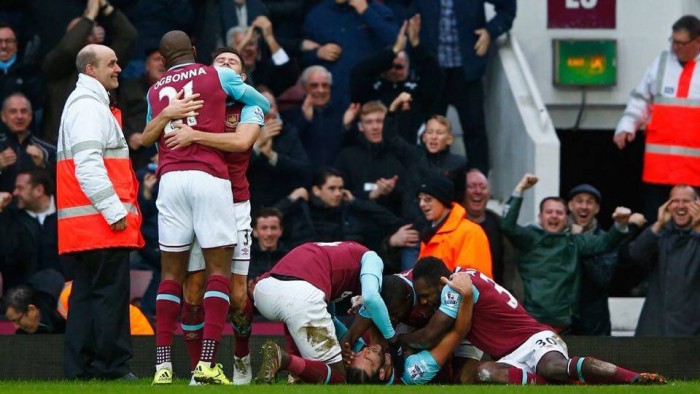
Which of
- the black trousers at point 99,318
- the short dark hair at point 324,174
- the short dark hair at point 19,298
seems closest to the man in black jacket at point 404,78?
the short dark hair at point 324,174

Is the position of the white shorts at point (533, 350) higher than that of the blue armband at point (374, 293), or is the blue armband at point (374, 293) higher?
the blue armband at point (374, 293)

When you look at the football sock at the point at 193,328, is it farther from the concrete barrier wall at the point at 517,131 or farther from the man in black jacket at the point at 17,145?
the concrete barrier wall at the point at 517,131

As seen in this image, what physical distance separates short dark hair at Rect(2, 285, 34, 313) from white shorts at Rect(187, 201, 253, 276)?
2.94m

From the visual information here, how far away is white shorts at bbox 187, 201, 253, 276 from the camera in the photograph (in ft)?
35.6

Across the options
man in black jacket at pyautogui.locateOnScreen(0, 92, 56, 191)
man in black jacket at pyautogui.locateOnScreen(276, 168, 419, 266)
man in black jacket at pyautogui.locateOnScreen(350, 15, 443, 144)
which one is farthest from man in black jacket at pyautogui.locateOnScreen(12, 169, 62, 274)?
man in black jacket at pyautogui.locateOnScreen(350, 15, 443, 144)

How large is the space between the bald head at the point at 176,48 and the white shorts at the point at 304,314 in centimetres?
161

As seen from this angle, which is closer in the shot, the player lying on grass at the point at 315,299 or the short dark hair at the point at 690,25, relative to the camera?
the player lying on grass at the point at 315,299

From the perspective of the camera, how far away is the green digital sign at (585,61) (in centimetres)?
1784

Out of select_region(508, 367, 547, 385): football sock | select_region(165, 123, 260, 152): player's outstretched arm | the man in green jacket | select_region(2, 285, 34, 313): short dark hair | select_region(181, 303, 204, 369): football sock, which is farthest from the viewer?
the man in green jacket

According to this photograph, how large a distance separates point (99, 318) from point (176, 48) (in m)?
1.92

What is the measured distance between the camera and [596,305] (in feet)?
48.1

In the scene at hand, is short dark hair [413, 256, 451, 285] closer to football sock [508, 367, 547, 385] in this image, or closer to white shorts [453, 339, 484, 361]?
white shorts [453, 339, 484, 361]

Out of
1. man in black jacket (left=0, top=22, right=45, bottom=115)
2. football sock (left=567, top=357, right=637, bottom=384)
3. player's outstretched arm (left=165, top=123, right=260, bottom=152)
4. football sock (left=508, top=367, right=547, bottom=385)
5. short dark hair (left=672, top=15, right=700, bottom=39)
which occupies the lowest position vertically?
football sock (left=508, top=367, right=547, bottom=385)

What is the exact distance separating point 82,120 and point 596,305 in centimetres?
534
